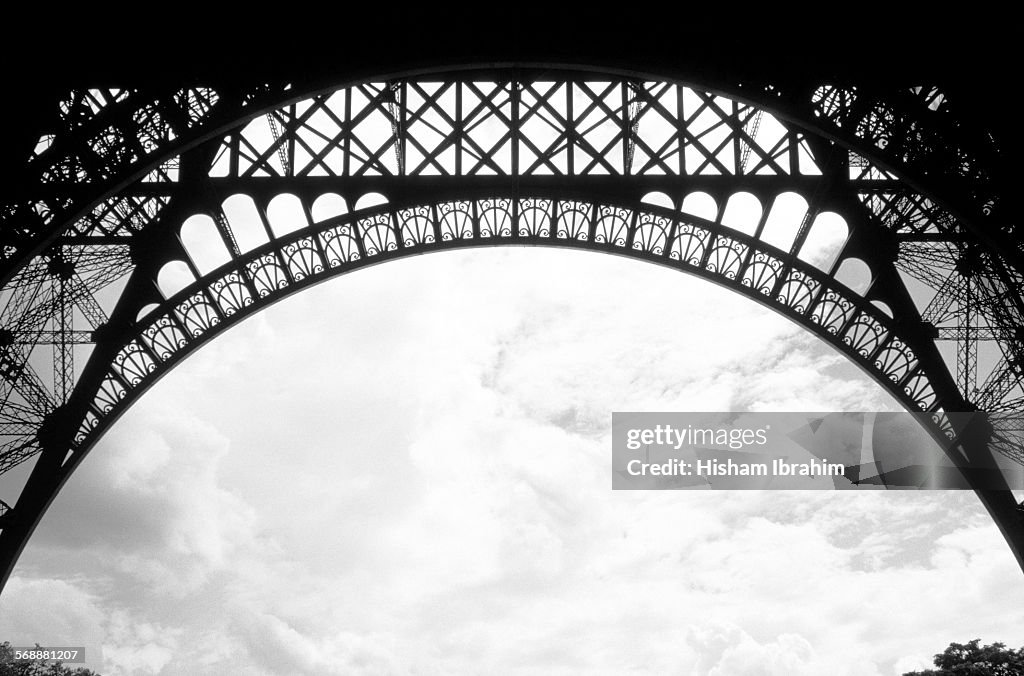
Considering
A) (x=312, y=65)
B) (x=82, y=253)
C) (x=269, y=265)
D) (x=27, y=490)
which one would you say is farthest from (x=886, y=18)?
(x=27, y=490)

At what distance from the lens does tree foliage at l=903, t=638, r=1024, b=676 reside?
28.4m

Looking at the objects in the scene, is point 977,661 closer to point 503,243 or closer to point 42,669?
point 503,243

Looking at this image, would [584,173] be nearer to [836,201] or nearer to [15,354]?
[836,201]

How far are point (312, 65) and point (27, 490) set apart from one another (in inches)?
436

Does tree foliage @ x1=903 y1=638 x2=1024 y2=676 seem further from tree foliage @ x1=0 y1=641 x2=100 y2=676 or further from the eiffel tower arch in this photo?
tree foliage @ x1=0 y1=641 x2=100 y2=676

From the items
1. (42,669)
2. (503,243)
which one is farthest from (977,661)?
(42,669)

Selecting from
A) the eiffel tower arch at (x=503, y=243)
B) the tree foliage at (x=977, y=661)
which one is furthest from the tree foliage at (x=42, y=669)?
the tree foliage at (x=977, y=661)

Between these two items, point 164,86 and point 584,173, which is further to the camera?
point 584,173

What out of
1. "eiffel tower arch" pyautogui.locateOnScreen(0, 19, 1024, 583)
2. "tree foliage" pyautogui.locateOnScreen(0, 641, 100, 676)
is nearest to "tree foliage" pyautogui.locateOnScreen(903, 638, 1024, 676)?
"eiffel tower arch" pyautogui.locateOnScreen(0, 19, 1024, 583)

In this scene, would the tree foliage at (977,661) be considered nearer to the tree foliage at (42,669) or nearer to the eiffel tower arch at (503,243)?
the eiffel tower arch at (503,243)

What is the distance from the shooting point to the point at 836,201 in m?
20.5

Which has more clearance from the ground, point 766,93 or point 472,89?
point 472,89

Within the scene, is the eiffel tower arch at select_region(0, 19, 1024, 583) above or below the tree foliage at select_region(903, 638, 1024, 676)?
above

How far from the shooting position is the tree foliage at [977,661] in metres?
28.4
